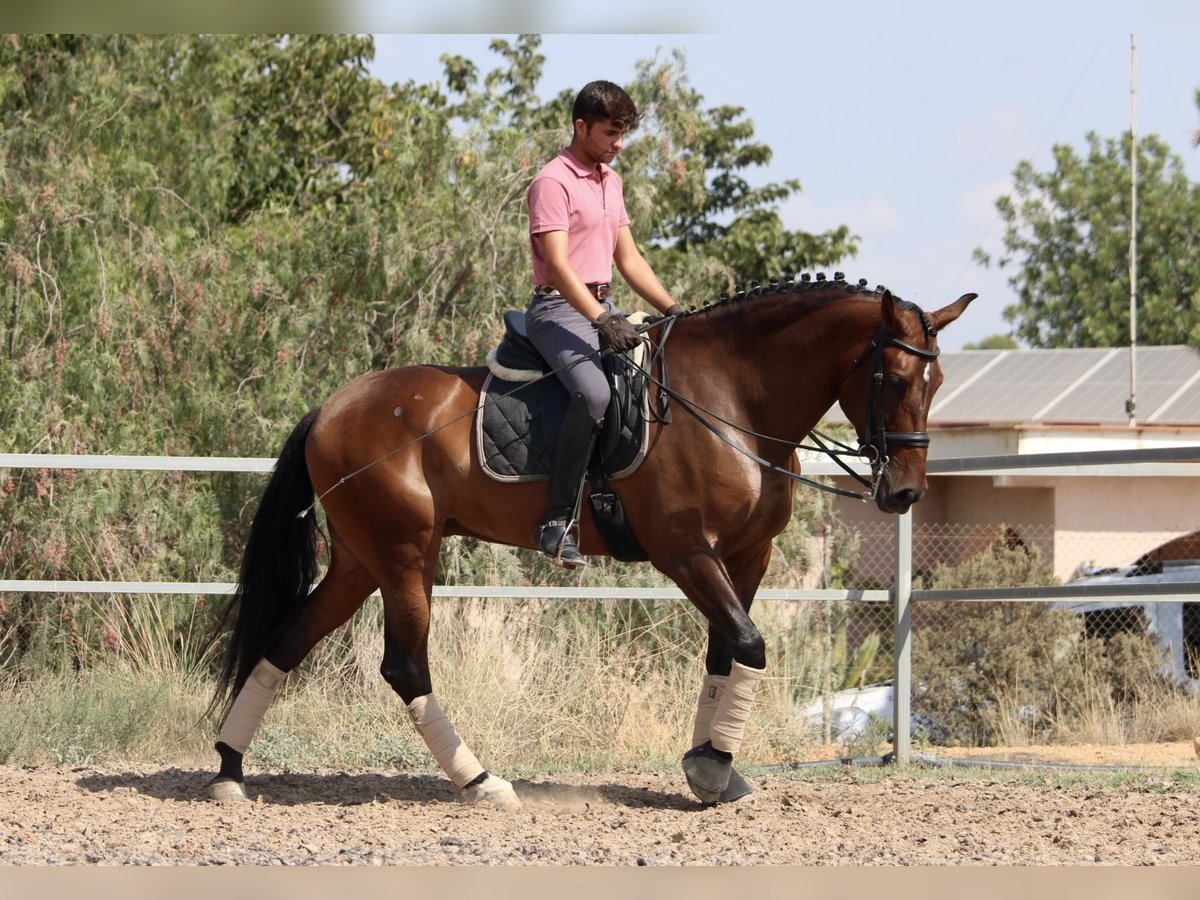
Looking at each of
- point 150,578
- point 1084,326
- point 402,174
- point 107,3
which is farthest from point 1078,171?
point 107,3

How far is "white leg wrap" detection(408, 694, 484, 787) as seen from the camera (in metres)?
6.00

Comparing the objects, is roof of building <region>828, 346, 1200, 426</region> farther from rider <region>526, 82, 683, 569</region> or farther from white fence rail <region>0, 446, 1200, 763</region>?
rider <region>526, 82, 683, 569</region>

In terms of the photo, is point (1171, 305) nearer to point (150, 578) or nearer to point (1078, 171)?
point (1078, 171)

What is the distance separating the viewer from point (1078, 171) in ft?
183

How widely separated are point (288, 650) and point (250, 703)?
301mm

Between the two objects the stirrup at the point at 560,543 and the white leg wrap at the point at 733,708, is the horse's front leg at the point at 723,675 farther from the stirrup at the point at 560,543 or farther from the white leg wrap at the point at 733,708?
the stirrup at the point at 560,543

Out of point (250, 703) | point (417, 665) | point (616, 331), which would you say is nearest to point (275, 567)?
point (250, 703)

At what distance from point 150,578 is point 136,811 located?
438 centimetres

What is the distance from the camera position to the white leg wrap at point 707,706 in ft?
19.6

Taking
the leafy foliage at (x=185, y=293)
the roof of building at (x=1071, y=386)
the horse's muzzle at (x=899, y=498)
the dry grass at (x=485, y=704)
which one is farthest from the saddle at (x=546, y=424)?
the roof of building at (x=1071, y=386)

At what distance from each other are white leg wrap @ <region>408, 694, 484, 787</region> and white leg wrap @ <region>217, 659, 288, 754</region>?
713 mm

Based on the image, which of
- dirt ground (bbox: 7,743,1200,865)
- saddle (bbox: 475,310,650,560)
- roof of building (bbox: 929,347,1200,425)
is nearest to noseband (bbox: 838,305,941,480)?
saddle (bbox: 475,310,650,560)

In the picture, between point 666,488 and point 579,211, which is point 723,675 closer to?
point 666,488

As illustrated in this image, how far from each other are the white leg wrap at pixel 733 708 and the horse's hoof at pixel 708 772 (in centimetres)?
5
